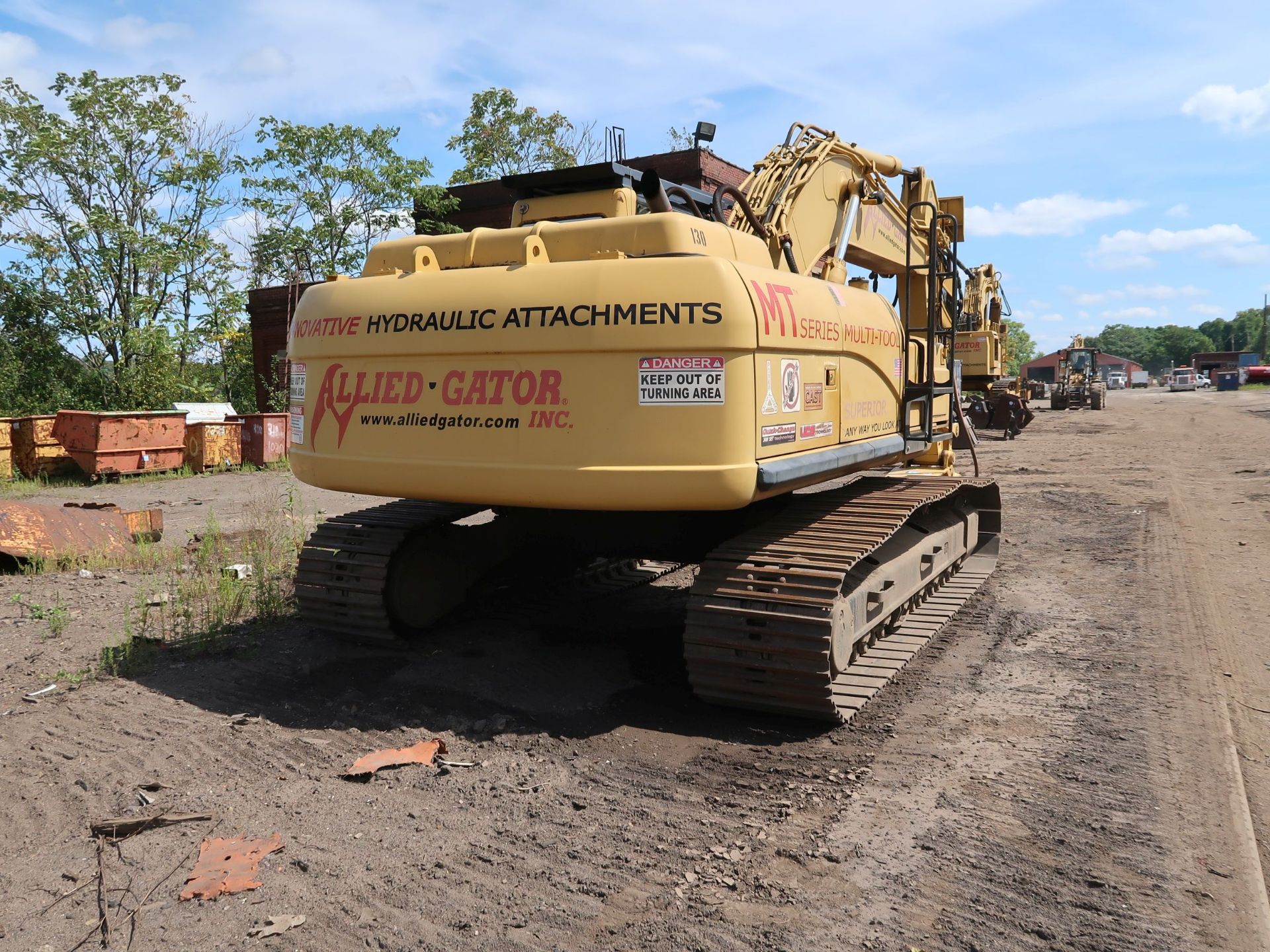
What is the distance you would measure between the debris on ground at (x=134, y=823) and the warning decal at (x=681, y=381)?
2.33 metres

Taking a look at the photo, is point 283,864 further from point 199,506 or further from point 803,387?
point 199,506

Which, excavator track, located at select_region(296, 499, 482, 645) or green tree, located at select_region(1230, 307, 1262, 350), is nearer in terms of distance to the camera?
excavator track, located at select_region(296, 499, 482, 645)

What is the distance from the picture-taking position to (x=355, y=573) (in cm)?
537

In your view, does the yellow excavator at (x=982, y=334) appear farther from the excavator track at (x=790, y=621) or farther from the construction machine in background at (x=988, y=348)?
the excavator track at (x=790, y=621)

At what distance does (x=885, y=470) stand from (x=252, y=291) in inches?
781

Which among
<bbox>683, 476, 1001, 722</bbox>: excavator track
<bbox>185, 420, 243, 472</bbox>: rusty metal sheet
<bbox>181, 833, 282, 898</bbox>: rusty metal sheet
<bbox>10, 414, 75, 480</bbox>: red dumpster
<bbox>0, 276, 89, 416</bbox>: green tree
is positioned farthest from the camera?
<bbox>0, 276, 89, 416</bbox>: green tree

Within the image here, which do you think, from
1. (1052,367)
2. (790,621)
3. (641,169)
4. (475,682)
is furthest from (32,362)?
(1052,367)

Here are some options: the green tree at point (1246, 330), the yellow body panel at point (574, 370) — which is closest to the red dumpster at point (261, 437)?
the yellow body panel at point (574, 370)

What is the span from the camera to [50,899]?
9.68 ft

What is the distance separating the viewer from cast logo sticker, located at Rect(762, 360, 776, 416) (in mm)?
4195

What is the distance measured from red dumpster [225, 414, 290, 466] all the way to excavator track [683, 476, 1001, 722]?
43.2 feet

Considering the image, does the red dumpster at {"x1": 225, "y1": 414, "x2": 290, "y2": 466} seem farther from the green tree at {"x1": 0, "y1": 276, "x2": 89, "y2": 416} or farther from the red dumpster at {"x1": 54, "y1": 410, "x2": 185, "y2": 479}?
the green tree at {"x1": 0, "y1": 276, "x2": 89, "y2": 416}

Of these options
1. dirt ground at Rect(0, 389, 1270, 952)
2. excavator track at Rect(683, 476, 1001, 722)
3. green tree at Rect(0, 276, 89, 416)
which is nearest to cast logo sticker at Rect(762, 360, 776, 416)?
excavator track at Rect(683, 476, 1001, 722)

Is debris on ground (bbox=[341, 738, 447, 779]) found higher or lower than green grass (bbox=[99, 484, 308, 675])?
lower
